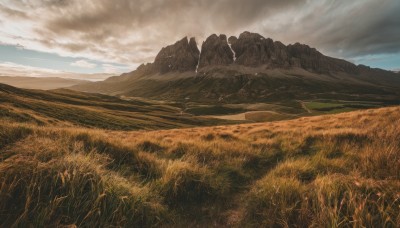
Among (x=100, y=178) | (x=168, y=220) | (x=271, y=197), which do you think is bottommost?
(x=168, y=220)

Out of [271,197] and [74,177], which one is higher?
[74,177]

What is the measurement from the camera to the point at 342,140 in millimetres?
9648

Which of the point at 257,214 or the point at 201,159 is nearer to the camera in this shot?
the point at 257,214

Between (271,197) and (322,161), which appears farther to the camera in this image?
(322,161)

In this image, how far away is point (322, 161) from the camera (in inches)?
274

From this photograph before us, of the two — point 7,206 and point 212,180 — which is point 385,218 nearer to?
point 212,180

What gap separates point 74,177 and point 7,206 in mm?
900

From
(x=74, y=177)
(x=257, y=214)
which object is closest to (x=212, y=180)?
(x=257, y=214)

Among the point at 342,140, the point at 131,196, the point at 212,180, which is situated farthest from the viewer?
the point at 342,140

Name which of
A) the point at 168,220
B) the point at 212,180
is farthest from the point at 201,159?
the point at 168,220

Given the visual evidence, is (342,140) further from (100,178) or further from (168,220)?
(100,178)

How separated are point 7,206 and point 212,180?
3918 millimetres

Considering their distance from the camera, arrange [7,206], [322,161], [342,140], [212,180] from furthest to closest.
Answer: [342,140] < [322,161] < [212,180] < [7,206]

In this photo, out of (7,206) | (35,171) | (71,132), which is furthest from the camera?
(71,132)
